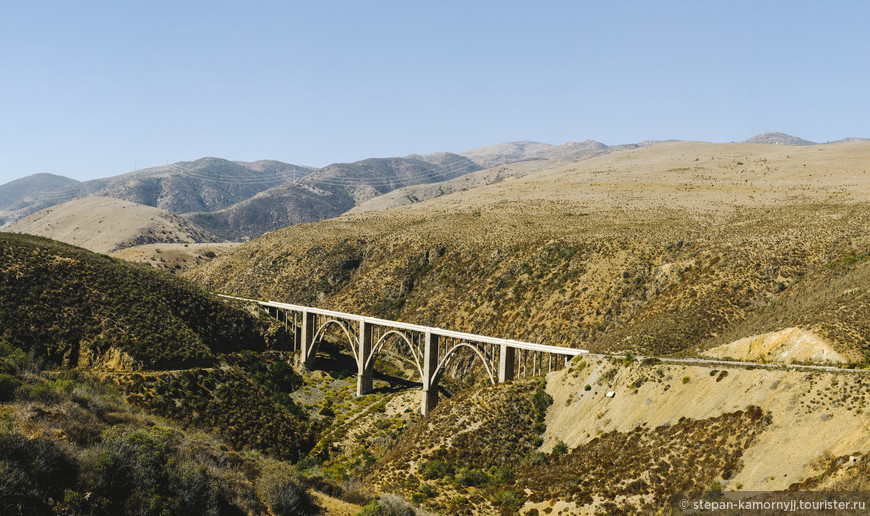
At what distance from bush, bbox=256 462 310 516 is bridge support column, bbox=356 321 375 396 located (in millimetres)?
45785

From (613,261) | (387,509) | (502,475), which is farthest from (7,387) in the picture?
(613,261)

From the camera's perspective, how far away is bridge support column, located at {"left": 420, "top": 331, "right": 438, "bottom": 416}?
62.9 m

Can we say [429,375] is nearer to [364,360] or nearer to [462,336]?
[462,336]

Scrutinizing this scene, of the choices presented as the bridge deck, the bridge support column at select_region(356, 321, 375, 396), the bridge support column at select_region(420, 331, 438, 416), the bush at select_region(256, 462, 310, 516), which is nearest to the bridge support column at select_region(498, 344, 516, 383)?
the bridge deck

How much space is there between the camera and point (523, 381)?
51750 millimetres

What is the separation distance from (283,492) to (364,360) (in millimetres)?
48124

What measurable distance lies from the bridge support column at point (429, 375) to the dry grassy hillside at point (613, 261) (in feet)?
51.3

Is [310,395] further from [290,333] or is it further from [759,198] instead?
[759,198]

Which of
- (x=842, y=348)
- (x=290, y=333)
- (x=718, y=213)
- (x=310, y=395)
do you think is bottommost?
(x=310, y=395)

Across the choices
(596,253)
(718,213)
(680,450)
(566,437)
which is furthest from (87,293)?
(718,213)

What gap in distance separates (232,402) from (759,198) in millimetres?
114776

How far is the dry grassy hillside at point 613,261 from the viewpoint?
192 feet

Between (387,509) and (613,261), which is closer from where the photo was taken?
(387,509)

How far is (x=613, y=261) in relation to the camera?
8100 centimetres
